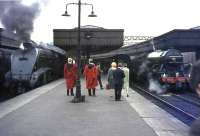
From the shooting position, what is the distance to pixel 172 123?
1223cm

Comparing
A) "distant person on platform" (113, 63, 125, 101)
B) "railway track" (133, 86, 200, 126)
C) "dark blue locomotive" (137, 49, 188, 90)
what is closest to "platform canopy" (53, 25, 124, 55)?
"dark blue locomotive" (137, 49, 188, 90)

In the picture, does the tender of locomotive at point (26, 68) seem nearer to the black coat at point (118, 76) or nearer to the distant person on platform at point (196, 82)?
the black coat at point (118, 76)

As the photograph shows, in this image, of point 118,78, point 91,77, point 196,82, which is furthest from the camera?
point 91,77

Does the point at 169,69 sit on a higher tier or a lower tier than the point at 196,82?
lower

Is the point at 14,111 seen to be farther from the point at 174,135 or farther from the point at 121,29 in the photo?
the point at 121,29

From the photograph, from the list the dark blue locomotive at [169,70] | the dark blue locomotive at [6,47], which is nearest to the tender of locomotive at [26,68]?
the dark blue locomotive at [6,47]

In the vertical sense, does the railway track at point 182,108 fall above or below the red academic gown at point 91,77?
below

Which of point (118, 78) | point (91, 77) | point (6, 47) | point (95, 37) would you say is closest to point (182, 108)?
point (118, 78)

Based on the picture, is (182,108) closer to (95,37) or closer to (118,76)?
(118,76)

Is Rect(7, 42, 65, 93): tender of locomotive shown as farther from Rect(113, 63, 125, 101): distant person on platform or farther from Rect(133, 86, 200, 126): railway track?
Rect(113, 63, 125, 101): distant person on platform

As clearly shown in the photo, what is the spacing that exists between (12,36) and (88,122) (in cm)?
2107

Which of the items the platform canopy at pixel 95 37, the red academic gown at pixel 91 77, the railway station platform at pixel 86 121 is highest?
the platform canopy at pixel 95 37

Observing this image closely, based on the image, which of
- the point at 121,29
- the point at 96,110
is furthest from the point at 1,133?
the point at 121,29

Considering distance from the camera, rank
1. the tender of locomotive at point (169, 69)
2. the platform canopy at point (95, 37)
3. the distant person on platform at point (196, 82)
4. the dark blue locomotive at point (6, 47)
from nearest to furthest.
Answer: the distant person on platform at point (196, 82) → the tender of locomotive at point (169, 69) → the dark blue locomotive at point (6, 47) → the platform canopy at point (95, 37)
